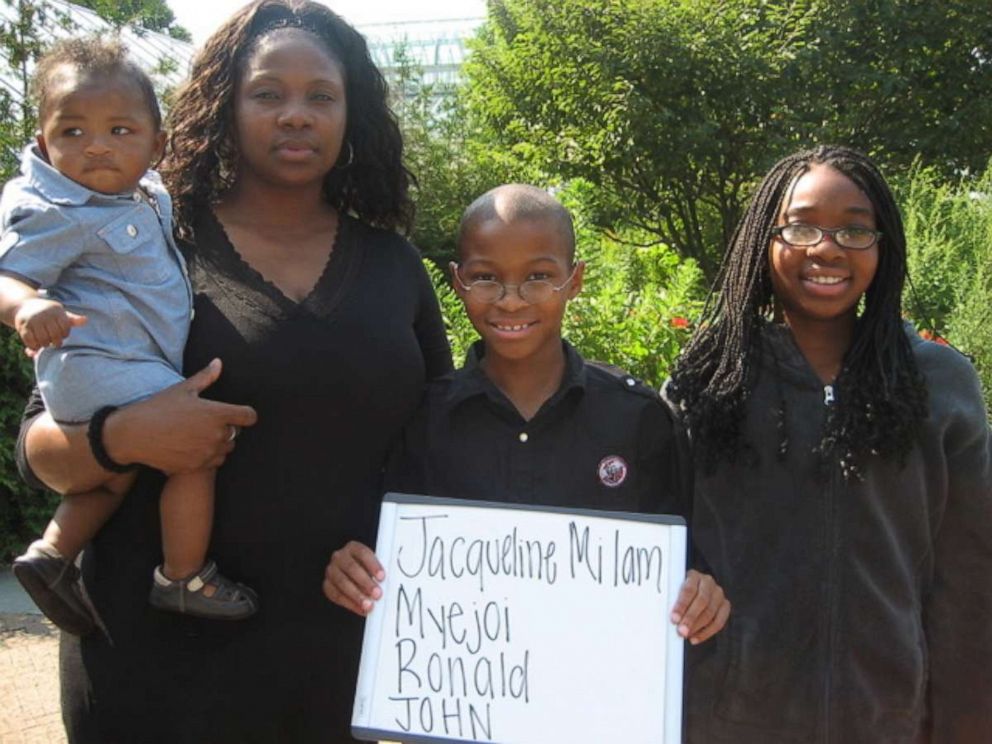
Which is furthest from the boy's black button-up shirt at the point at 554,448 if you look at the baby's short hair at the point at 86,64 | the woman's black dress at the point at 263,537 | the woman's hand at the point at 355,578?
the baby's short hair at the point at 86,64

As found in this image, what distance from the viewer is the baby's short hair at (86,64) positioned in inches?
82.4

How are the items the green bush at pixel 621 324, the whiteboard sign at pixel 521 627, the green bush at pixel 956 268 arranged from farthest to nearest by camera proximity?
1. the green bush at pixel 956 268
2. the green bush at pixel 621 324
3. the whiteboard sign at pixel 521 627

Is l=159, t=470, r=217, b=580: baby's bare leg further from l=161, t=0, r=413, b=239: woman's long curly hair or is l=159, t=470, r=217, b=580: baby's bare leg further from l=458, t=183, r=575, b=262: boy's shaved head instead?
l=458, t=183, r=575, b=262: boy's shaved head

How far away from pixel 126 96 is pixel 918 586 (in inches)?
80.5

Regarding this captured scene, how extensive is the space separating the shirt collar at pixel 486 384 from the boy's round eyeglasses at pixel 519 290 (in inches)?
6.4

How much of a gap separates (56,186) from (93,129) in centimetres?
14

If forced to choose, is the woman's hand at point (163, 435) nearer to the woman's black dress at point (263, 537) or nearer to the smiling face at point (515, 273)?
the woman's black dress at point (263, 537)

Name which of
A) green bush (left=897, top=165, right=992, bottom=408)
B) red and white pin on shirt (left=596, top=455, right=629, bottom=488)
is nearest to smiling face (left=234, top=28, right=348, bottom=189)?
red and white pin on shirt (left=596, top=455, right=629, bottom=488)

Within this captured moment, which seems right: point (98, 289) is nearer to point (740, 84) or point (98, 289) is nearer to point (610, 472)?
point (610, 472)

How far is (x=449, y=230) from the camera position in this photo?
1534 cm

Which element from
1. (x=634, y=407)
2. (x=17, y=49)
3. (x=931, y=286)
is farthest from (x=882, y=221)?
(x=17, y=49)

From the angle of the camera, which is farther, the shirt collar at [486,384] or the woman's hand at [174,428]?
the shirt collar at [486,384]

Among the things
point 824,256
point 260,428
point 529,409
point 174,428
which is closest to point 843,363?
point 824,256

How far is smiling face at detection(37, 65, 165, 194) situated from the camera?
2068 millimetres
